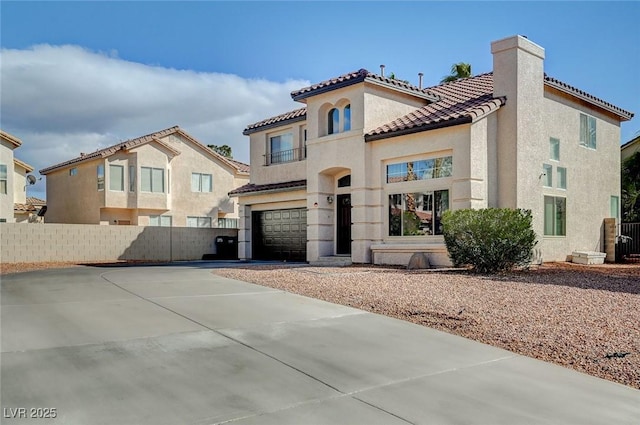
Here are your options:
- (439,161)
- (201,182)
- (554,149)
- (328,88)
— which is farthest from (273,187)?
Result: (201,182)

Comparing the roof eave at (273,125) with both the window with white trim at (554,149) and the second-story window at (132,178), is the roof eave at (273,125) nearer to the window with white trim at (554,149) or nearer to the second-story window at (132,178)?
the window with white trim at (554,149)

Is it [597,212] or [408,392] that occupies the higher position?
[597,212]

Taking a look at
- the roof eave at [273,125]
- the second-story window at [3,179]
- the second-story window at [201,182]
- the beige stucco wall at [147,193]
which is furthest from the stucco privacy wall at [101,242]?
the second-story window at [3,179]

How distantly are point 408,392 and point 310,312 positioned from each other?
401cm

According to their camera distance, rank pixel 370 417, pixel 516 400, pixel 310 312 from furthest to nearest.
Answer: pixel 310 312 < pixel 516 400 < pixel 370 417

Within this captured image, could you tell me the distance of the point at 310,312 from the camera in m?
9.07

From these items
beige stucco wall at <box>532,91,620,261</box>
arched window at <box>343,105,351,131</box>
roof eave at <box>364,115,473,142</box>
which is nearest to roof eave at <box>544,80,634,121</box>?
beige stucco wall at <box>532,91,620,261</box>

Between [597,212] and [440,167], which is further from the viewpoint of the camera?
[597,212]

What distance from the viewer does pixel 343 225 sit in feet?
69.1

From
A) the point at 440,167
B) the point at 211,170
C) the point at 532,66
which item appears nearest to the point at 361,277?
the point at 440,167

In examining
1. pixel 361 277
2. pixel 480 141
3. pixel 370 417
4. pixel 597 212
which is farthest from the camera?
pixel 597 212

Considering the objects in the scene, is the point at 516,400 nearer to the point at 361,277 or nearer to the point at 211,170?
the point at 361,277

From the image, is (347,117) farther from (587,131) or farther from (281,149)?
(587,131)

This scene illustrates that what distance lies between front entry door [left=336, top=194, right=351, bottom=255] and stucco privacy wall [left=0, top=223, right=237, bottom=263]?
10.1 meters
